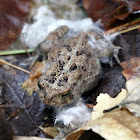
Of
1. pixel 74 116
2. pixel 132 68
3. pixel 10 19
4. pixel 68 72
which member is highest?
pixel 10 19

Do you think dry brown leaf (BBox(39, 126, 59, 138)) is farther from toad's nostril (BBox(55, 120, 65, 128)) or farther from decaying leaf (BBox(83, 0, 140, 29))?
decaying leaf (BBox(83, 0, 140, 29))

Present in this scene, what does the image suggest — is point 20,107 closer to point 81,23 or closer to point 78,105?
point 78,105

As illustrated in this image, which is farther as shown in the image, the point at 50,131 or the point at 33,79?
the point at 33,79

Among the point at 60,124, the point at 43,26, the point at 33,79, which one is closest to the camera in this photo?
the point at 60,124

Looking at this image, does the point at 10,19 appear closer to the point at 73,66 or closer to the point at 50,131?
the point at 73,66

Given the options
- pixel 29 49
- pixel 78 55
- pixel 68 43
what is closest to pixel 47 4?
pixel 29 49

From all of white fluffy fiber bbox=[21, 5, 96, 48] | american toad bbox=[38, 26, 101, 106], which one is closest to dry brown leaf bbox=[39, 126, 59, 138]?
american toad bbox=[38, 26, 101, 106]

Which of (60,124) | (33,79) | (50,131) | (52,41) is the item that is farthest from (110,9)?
(50,131)
